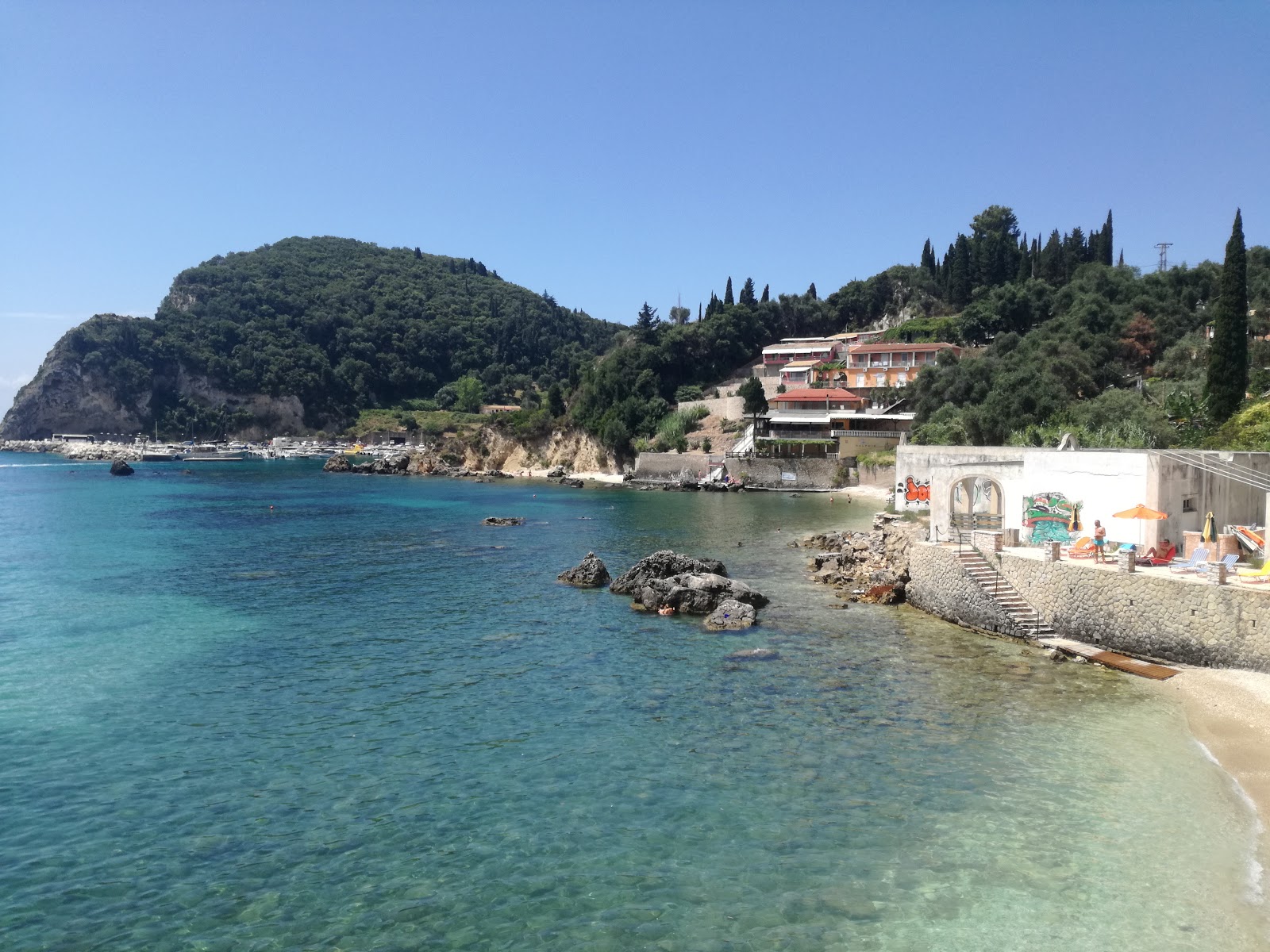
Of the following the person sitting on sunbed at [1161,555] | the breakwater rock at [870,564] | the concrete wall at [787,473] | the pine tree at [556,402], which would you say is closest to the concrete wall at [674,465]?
the concrete wall at [787,473]

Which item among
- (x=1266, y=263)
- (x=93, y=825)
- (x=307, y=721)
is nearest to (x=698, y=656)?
(x=307, y=721)

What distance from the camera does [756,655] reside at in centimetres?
2245

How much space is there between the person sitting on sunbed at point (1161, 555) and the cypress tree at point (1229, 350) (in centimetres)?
2736

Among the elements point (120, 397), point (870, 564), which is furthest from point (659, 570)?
point (120, 397)

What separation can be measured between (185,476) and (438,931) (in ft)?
349

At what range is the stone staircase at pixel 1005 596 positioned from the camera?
895 inches

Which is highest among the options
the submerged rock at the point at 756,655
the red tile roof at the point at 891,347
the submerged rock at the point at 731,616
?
the red tile roof at the point at 891,347

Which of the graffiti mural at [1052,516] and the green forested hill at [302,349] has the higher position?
the green forested hill at [302,349]

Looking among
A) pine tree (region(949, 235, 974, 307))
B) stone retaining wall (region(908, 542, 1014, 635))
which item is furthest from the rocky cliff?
stone retaining wall (region(908, 542, 1014, 635))

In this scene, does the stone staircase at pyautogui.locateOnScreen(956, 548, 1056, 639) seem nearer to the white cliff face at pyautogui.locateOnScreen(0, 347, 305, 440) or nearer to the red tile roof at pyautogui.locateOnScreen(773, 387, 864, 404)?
the red tile roof at pyautogui.locateOnScreen(773, 387, 864, 404)

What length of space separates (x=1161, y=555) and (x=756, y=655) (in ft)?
37.1

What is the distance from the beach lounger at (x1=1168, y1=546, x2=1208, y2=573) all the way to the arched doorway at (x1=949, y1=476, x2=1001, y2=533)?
7.48 metres

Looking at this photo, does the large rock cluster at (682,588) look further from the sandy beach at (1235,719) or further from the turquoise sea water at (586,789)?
the sandy beach at (1235,719)

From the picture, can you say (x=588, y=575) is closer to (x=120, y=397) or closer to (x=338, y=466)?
(x=338, y=466)
